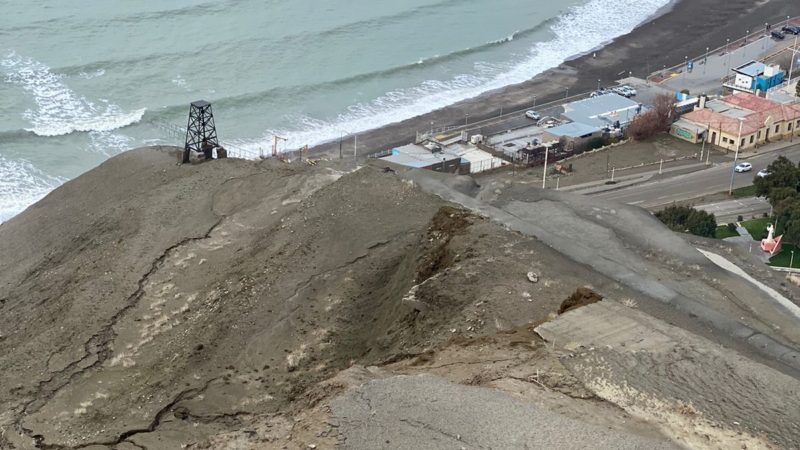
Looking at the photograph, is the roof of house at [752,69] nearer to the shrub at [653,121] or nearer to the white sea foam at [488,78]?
the shrub at [653,121]

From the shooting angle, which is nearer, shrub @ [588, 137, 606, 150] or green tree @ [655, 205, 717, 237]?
green tree @ [655, 205, 717, 237]

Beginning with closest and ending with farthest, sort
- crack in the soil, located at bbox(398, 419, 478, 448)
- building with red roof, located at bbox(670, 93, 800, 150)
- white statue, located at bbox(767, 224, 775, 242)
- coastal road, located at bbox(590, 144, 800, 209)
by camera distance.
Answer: crack in the soil, located at bbox(398, 419, 478, 448)
white statue, located at bbox(767, 224, 775, 242)
coastal road, located at bbox(590, 144, 800, 209)
building with red roof, located at bbox(670, 93, 800, 150)

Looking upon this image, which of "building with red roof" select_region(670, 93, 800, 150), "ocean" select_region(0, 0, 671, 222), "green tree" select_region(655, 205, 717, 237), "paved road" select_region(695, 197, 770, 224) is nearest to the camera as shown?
"green tree" select_region(655, 205, 717, 237)

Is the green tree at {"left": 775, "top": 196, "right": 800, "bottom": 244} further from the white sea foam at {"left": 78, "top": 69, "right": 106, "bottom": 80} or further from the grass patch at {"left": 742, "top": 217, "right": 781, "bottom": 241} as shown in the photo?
the white sea foam at {"left": 78, "top": 69, "right": 106, "bottom": 80}

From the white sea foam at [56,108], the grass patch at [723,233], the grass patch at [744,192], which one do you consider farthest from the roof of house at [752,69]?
the white sea foam at [56,108]

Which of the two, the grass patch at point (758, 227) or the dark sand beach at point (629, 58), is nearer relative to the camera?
the grass patch at point (758, 227)


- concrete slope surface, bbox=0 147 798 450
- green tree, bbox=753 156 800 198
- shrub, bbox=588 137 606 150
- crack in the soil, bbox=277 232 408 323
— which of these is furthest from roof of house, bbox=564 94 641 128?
crack in the soil, bbox=277 232 408 323

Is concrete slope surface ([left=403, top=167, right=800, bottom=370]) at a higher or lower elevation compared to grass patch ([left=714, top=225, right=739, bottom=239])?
higher

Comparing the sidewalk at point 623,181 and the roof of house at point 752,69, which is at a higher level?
the roof of house at point 752,69
